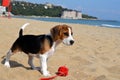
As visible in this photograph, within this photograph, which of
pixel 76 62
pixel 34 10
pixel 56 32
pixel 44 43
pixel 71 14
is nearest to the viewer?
pixel 56 32

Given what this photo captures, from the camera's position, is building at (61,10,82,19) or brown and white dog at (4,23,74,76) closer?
brown and white dog at (4,23,74,76)

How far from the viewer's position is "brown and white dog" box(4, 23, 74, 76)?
6.10 metres

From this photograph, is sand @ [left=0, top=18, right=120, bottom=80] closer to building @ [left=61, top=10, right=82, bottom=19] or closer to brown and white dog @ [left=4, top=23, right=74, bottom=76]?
brown and white dog @ [left=4, top=23, right=74, bottom=76]

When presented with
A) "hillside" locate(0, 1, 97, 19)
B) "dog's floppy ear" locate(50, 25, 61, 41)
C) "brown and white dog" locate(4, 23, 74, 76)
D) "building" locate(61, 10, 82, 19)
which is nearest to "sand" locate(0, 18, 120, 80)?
"brown and white dog" locate(4, 23, 74, 76)

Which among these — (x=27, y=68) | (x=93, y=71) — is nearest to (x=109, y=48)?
(x=93, y=71)

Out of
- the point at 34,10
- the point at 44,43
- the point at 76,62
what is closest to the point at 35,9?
the point at 34,10

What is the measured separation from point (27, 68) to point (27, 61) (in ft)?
1.98

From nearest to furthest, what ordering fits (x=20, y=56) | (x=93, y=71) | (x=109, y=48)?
(x=93, y=71) → (x=20, y=56) → (x=109, y=48)

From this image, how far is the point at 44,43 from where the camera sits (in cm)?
634

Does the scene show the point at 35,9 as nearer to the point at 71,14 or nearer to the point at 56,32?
the point at 71,14

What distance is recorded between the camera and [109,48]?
33.9 ft

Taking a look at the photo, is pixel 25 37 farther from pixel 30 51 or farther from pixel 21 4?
pixel 21 4

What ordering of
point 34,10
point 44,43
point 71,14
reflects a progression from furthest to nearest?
point 71,14, point 34,10, point 44,43

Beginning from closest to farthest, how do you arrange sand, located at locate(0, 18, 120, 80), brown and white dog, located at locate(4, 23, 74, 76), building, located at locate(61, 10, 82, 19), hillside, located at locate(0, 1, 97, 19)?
brown and white dog, located at locate(4, 23, 74, 76) → sand, located at locate(0, 18, 120, 80) → hillside, located at locate(0, 1, 97, 19) → building, located at locate(61, 10, 82, 19)
